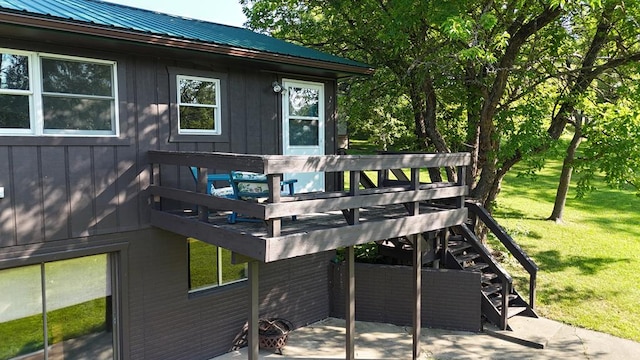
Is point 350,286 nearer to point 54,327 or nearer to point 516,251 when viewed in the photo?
point 54,327

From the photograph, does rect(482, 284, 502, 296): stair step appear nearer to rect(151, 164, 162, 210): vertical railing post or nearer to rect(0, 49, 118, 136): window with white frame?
rect(151, 164, 162, 210): vertical railing post

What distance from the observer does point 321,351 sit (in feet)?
24.4

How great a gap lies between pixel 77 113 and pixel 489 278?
296 inches

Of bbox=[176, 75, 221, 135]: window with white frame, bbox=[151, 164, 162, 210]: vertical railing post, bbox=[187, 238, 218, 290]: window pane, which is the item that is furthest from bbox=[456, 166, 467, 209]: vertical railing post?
bbox=[151, 164, 162, 210]: vertical railing post

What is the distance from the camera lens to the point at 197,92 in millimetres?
6898

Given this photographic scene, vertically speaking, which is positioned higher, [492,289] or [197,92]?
[197,92]

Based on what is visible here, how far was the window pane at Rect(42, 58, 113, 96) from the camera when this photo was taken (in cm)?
557

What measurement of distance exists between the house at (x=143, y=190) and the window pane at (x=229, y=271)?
24 mm

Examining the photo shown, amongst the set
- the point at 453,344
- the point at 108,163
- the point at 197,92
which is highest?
the point at 197,92

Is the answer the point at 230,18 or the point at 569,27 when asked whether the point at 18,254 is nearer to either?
the point at 569,27

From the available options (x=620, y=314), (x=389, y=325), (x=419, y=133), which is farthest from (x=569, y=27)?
(x=389, y=325)

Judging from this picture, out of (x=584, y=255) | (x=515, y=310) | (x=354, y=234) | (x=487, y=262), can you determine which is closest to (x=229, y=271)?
(x=354, y=234)

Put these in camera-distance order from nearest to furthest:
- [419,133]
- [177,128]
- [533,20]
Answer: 1. [177,128]
2. [533,20]
3. [419,133]

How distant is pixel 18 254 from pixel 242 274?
3351 mm
